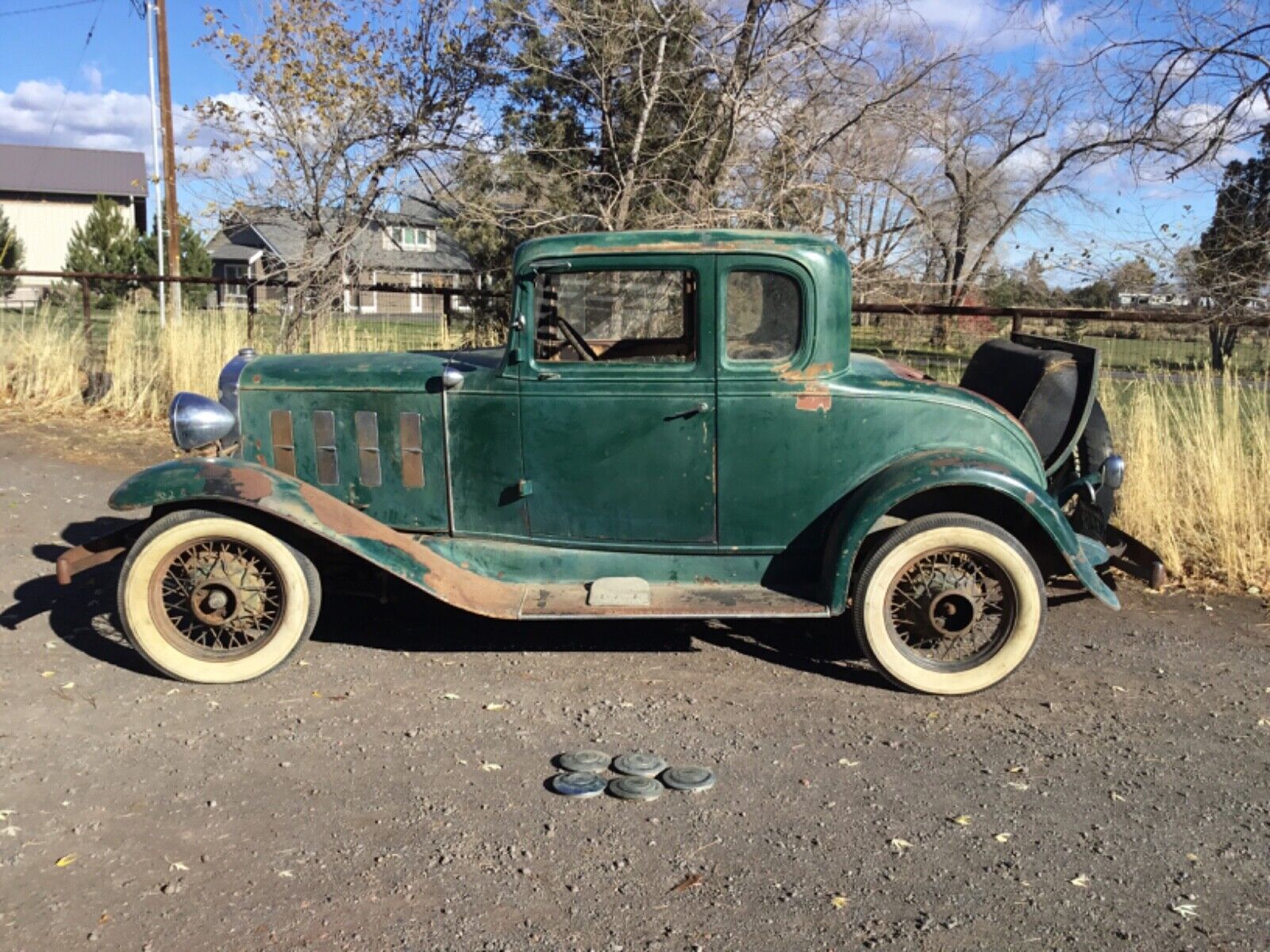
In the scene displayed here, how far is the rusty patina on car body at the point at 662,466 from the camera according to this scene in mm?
4219

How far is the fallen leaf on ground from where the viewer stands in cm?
280

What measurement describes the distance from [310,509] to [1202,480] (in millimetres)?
5270

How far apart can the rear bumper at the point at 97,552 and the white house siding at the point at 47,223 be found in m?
50.2

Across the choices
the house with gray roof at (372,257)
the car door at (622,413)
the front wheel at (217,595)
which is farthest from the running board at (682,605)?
the house with gray roof at (372,257)

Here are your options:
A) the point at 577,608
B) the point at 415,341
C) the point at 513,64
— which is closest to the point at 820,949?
the point at 577,608

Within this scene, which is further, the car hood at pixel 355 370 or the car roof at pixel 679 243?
the car hood at pixel 355 370

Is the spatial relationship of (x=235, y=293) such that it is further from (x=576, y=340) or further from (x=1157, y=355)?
(x=1157, y=355)

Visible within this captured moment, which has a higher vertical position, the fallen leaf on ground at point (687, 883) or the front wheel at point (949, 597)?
the front wheel at point (949, 597)

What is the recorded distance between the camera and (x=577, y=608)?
13.8 feet

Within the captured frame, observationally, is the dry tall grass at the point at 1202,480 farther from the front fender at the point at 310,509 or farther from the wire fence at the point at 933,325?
the front fender at the point at 310,509

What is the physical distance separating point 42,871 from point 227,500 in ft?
5.61

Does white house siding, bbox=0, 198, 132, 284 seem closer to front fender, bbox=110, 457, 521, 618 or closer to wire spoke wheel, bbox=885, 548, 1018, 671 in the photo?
front fender, bbox=110, 457, 521, 618

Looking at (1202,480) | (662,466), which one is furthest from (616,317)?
(1202,480)

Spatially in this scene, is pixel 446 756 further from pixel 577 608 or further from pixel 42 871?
pixel 42 871
